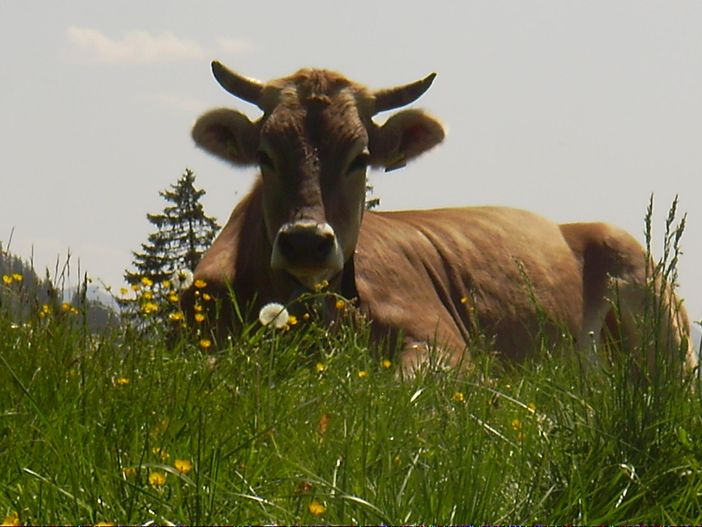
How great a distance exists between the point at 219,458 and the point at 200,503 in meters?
0.21

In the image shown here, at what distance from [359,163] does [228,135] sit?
109 cm

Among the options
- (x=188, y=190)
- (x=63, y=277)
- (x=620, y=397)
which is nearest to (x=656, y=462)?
(x=620, y=397)

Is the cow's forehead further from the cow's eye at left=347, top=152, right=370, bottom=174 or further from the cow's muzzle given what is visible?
the cow's muzzle

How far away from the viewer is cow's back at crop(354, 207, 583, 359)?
30.5ft

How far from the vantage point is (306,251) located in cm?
798

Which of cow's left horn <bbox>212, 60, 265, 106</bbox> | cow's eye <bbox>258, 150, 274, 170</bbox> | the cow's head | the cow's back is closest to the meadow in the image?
the cow's head

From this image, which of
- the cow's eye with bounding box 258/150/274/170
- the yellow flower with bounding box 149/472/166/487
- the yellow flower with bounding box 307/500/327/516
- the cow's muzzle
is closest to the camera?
the yellow flower with bounding box 307/500/327/516

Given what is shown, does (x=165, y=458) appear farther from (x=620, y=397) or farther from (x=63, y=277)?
(x=63, y=277)

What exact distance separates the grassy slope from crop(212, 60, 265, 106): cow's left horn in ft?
18.4

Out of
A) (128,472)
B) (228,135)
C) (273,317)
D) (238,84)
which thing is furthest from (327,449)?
(238,84)

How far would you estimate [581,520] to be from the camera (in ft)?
10.1

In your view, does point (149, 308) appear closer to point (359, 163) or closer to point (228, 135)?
point (359, 163)

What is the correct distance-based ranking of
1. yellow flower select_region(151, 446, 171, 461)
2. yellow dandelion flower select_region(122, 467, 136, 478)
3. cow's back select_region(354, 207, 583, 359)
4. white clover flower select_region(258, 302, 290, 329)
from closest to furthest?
1. yellow dandelion flower select_region(122, 467, 136, 478)
2. yellow flower select_region(151, 446, 171, 461)
3. white clover flower select_region(258, 302, 290, 329)
4. cow's back select_region(354, 207, 583, 359)

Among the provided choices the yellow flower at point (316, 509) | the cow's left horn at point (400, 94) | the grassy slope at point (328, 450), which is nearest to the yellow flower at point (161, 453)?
the grassy slope at point (328, 450)
